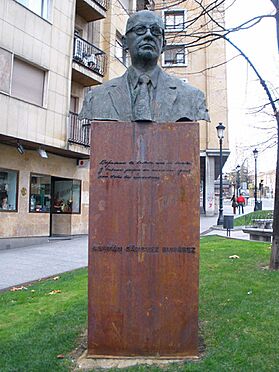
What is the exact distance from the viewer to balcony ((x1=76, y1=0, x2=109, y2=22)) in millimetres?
19203

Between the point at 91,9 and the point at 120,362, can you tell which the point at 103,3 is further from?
the point at 120,362

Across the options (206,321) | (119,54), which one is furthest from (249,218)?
(206,321)

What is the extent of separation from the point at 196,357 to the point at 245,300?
2253 millimetres

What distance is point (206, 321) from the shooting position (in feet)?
18.3

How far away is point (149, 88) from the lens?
4.78 m

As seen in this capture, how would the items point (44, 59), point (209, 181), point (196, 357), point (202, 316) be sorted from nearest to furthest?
point (196, 357), point (202, 316), point (44, 59), point (209, 181)

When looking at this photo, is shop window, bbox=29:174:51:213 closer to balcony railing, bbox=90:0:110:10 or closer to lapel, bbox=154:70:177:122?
balcony railing, bbox=90:0:110:10

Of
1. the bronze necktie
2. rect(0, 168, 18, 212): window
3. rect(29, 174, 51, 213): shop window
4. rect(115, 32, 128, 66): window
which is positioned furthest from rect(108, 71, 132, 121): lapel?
rect(115, 32, 128, 66): window

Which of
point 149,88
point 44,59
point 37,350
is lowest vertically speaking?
point 37,350

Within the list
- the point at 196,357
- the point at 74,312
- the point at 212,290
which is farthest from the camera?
the point at 212,290

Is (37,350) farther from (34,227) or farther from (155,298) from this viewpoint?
(34,227)

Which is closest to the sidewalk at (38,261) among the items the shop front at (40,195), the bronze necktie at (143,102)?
the shop front at (40,195)

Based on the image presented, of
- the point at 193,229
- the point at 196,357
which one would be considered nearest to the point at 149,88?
the point at 193,229

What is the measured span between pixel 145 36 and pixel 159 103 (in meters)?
0.74
